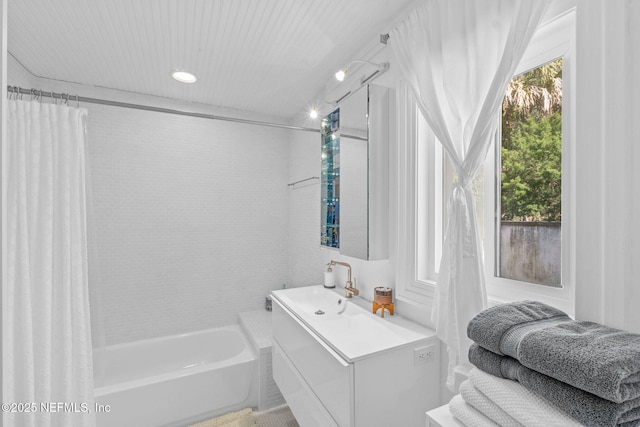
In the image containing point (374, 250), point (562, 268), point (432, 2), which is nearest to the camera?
point (562, 268)

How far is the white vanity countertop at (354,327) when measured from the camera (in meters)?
1.15

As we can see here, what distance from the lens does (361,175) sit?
167 cm

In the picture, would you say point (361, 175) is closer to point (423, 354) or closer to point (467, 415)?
point (423, 354)

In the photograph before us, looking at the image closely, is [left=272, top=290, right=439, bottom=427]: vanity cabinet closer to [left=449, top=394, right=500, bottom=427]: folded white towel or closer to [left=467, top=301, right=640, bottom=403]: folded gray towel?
[left=449, top=394, right=500, bottom=427]: folded white towel

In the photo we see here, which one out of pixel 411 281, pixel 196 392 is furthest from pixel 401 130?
pixel 196 392

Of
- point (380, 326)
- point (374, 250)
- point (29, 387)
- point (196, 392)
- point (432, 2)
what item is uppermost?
point (432, 2)

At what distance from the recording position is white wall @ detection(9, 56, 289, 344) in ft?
8.00

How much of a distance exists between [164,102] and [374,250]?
7.48 ft

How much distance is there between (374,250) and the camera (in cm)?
160

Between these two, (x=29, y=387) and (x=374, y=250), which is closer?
(x=29, y=387)

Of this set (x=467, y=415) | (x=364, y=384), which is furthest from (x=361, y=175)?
(x=467, y=415)

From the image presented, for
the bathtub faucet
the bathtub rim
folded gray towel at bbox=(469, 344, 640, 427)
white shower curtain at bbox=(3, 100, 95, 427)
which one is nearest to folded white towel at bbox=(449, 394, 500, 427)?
folded gray towel at bbox=(469, 344, 640, 427)

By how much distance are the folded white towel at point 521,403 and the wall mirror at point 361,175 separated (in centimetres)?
96

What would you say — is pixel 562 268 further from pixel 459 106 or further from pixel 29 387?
pixel 29 387
